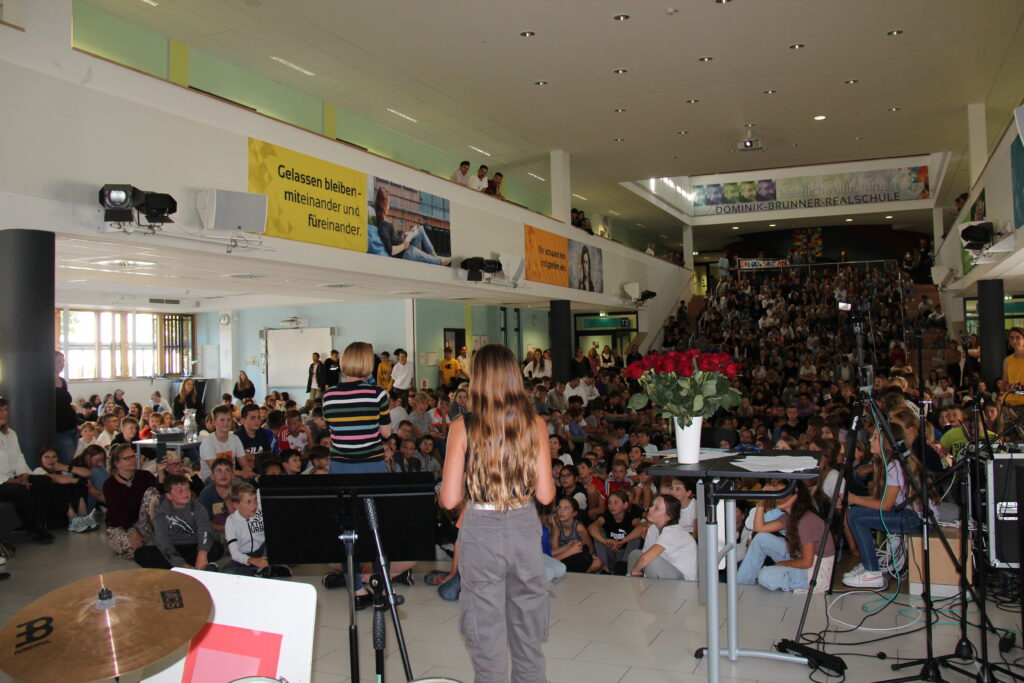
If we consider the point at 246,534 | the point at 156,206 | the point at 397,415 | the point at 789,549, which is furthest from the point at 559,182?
the point at 789,549

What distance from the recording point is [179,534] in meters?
5.97

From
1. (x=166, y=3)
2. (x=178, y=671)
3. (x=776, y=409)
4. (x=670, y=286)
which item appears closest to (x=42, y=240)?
(x=166, y=3)

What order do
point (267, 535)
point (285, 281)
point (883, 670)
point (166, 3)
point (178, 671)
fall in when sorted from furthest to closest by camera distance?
point (285, 281)
point (166, 3)
point (883, 670)
point (267, 535)
point (178, 671)

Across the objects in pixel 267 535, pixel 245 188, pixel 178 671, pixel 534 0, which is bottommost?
pixel 178 671

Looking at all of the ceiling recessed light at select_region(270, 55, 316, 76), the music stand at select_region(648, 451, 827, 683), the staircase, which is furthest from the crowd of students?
the ceiling recessed light at select_region(270, 55, 316, 76)

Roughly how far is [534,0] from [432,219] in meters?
3.80

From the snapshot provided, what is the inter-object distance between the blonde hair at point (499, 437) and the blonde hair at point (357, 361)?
208cm

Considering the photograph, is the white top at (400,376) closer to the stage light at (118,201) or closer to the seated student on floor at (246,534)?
the stage light at (118,201)

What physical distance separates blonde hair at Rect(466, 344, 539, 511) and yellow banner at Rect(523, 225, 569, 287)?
11.7 metres

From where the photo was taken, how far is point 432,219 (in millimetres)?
11742

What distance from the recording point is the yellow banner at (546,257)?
14.6 m

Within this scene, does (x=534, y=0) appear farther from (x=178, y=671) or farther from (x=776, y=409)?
(x=178, y=671)

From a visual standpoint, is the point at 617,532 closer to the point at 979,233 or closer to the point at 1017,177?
the point at 1017,177

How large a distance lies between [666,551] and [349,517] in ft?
10.1
